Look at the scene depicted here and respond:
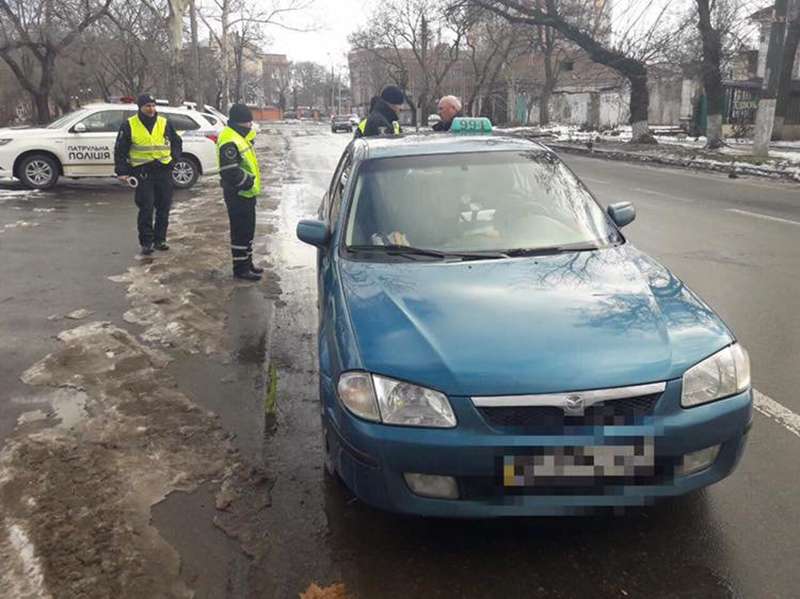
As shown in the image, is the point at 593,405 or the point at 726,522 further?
the point at 726,522

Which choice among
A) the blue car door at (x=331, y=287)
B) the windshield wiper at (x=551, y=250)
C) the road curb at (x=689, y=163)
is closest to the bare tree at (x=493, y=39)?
the road curb at (x=689, y=163)

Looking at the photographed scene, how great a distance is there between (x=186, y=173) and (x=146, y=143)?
6942mm

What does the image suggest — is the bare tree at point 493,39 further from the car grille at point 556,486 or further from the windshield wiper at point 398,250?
the car grille at point 556,486

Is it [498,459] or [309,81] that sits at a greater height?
[309,81]

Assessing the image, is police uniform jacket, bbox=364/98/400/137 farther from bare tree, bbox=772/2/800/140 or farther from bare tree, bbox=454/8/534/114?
bare tree, bbox=772/2/800/140

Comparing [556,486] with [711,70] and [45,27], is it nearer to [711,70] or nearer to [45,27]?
[711,70]

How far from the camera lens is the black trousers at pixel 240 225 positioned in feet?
23.8

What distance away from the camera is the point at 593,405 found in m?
2.60

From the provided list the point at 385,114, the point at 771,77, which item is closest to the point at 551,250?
the point at 385,114

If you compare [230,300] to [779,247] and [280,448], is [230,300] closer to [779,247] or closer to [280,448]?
[280,448]

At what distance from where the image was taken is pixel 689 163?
21.5 m

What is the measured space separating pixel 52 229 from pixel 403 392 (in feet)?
30.3

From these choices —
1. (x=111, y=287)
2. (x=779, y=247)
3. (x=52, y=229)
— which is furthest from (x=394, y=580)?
(x=52, y=229)

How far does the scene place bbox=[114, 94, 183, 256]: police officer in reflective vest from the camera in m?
8.41
